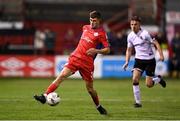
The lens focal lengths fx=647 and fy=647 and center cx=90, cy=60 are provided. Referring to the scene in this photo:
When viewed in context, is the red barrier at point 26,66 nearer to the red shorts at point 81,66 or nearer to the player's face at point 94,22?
the red shorts at point 81,66

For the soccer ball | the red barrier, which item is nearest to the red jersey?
the soccer ball

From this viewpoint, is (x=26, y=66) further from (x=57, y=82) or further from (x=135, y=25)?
(x=57, y=82)

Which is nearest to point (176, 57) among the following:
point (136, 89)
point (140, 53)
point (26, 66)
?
point (26, 66)

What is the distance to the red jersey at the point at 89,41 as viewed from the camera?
1421 centimetres

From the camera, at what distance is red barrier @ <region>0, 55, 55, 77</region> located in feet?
101

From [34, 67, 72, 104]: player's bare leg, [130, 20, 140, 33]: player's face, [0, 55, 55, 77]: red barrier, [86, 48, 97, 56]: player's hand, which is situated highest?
[130, 20, 140, 33]: player's face

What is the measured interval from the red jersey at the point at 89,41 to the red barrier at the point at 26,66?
16610mm

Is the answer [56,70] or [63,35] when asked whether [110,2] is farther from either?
[56,70]

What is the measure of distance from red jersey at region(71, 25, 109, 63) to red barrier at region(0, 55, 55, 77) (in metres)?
16.6

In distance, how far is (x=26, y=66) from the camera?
30859 mm

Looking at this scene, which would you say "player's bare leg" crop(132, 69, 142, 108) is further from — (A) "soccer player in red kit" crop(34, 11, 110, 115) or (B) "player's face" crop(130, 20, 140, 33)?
(A) "soccer player in red kit" crop(34, 11, 110, 115)

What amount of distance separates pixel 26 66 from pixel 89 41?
55.2 ft

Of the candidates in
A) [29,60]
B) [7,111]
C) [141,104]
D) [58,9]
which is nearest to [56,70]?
[29,60]

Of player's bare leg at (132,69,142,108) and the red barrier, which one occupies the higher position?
player's bare leg at (132,69,142,108)
